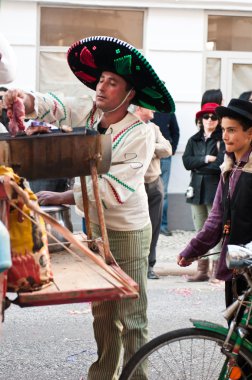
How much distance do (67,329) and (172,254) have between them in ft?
12.4

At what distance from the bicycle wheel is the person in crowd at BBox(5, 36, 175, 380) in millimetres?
573

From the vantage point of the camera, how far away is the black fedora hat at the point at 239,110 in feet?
14.1

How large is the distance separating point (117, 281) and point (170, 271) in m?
6.27

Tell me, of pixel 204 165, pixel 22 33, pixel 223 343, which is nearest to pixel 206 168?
pixel 204 165

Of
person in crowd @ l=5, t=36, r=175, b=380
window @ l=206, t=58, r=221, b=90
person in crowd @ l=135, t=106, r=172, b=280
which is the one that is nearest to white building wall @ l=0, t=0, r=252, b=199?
window @ l=206, t=58, r=221, b=90

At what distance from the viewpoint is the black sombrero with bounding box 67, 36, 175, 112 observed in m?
4.16

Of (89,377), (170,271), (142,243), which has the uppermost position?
(142,243)

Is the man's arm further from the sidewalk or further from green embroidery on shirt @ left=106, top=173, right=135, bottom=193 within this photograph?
green embroidery on shirt @ left=106, top=173, right=135, bottom=193

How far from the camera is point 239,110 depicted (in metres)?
4.32

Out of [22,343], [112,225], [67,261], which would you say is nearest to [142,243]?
[112,225]

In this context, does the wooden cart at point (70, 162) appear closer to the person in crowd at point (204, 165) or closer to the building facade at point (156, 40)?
the person in crowd at point (204, 165)

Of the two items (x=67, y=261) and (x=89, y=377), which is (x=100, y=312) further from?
(x=67, y=261)

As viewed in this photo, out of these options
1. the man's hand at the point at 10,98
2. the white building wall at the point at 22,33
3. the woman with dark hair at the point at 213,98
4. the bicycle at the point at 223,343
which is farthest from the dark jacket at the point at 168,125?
the bicycle at the point at 223,343

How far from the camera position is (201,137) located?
29.4 feet
